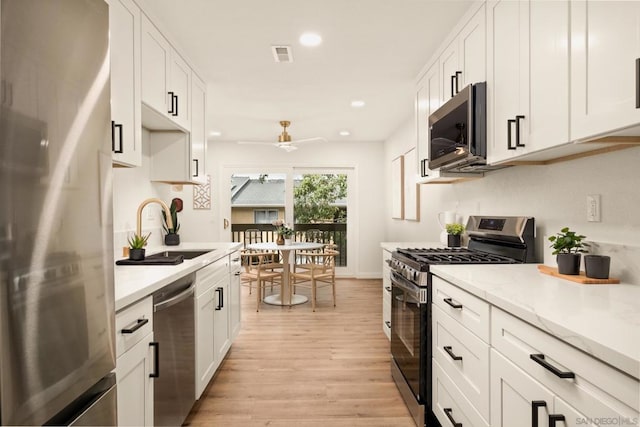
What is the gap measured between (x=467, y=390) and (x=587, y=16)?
A: 1.47m

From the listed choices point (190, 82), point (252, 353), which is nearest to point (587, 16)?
point (190, 82)

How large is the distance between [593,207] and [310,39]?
6.66ft

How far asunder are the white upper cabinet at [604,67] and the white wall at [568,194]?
1.20ft

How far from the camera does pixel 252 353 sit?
128 inches

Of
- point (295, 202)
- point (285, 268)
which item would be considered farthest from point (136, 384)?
point (295, 202)

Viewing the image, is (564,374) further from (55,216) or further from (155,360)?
(155,360)

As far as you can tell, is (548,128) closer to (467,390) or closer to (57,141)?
(467,390)

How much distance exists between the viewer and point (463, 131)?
220 centimetres

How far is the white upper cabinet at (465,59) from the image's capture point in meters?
2.13

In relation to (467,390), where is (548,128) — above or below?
above

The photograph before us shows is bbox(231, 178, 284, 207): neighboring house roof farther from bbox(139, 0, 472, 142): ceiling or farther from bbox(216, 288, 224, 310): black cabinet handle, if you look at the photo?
bbox(216, 288, 224, 310): black cabinet handle

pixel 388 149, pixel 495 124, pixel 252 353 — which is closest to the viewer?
pixel 495 124

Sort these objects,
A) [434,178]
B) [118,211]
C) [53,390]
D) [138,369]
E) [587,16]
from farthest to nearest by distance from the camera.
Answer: [434,178]
[118,211]
[138,369]
[587,16]
[53,390]

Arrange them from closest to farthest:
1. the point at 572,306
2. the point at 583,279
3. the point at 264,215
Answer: the point at 572,306, the point at 583,279, the point at 264,215
